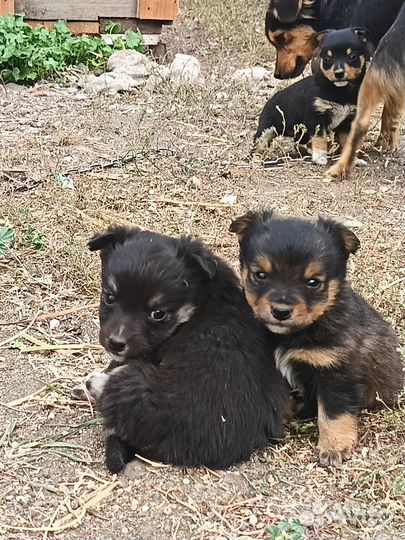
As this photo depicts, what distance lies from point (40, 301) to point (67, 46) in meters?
6.33

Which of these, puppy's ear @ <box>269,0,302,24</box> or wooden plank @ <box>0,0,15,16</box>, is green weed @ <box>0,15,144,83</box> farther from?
puppy's ear @ <box>269,0,302,24</box>

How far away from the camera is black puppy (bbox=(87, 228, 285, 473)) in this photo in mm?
3701

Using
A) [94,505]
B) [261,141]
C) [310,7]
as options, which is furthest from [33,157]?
[94,505]

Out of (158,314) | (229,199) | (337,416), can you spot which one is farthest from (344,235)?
(229,199)

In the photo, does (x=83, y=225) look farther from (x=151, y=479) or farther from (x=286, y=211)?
(x=151, y=479)

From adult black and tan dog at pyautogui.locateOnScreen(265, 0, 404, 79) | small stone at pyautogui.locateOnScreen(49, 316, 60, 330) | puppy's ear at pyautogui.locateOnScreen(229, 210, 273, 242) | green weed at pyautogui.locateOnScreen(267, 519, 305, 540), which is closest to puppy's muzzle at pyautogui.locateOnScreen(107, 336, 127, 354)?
puppy's ear at pyautogui.locateOnScreen(229, 210, 273, 242)

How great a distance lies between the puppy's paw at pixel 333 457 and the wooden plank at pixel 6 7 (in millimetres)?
8773

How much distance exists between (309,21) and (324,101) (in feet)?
6.16

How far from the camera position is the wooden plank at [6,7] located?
11102mm

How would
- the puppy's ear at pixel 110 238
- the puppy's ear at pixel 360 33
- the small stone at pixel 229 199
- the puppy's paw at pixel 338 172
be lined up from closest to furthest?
the puppy's ear at pixel 110 238 → the small stone at pixel 229 199 → the puppy's paw at pixel 338 172 → the puppy's ear at pixel 360 33

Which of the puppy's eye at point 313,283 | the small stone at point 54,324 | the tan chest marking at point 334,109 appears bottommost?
the small stone at point 54,324

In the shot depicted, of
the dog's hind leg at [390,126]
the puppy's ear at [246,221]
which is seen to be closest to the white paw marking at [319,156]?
the dog's hind leg at [390,126]

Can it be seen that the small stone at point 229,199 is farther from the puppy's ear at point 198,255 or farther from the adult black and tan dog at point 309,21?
the puppy's ear at point 198,255

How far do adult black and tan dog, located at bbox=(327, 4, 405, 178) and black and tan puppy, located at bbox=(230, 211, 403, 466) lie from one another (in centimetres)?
387
